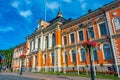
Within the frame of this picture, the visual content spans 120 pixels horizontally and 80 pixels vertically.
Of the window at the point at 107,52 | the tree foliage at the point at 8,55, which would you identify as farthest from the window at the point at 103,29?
the tree foliage at the point at 8,55

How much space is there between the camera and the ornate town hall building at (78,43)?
21.4m

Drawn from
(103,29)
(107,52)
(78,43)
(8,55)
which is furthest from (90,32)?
(8,55)

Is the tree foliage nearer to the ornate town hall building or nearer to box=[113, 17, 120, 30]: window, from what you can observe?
the ornate town hall building

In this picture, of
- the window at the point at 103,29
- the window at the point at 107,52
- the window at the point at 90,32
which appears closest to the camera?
the window at the point at 107,52

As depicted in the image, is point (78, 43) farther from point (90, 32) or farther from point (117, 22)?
point (117, 22)

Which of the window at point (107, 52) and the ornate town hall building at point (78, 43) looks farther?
the window at point (107, 52)

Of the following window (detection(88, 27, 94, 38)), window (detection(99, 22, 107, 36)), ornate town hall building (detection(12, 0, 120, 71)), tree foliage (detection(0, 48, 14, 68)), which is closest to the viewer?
ornate town hall building (detection(12, 0, 120, 71))

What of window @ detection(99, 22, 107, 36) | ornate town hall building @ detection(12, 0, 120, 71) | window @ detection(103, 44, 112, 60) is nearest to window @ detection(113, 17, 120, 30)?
ornate town hall building @ detection(12, 0, 120, 71)

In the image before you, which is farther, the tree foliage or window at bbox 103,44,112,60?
the tree foliage

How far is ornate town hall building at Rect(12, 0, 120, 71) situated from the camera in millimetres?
21375

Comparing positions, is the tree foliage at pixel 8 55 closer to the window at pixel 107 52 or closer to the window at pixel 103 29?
the window at pixel 103 29

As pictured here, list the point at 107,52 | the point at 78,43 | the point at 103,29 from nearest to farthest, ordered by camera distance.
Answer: the point at 107,52 < the point at 103,29 < the point at 78,43

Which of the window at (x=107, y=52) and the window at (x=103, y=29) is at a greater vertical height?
the window at (x=103, y=29)

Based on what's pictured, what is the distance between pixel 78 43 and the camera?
89.0 feet
